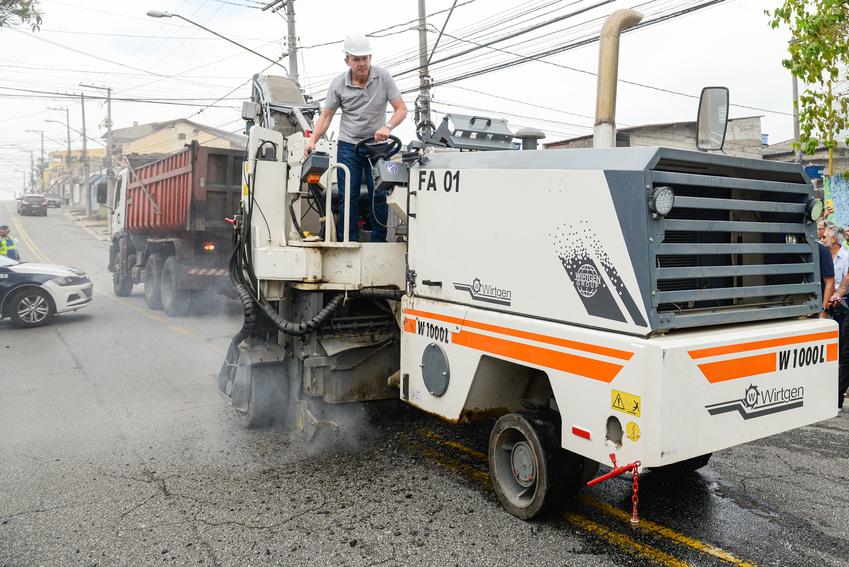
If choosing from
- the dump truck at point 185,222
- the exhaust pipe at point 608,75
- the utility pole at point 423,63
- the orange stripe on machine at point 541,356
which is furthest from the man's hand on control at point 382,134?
the utility pole at point 423,63

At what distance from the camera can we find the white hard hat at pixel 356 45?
4.54 m

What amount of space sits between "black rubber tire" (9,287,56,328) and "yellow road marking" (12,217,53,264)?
13.1m

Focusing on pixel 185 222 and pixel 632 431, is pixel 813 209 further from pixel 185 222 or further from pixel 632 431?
pixel 185 222

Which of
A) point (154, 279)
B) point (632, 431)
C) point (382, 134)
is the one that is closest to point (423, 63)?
point (154, 279)

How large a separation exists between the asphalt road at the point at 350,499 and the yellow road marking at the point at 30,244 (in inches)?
789

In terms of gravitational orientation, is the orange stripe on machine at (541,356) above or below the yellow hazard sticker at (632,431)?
above

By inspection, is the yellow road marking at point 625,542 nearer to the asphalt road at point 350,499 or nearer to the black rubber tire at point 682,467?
the asphalt road at point 350,499

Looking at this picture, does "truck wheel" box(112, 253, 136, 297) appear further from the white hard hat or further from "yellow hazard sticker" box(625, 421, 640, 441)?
"yellow hazard sticker" box(625, 421, 640, 441)

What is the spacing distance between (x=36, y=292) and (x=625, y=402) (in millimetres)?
10693

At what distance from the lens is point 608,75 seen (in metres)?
3.71

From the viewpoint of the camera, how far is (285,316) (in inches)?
197

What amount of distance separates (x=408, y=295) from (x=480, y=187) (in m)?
0.99

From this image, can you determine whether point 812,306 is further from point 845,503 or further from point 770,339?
point 845,503

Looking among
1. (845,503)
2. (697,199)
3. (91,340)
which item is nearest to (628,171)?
(697,199)
